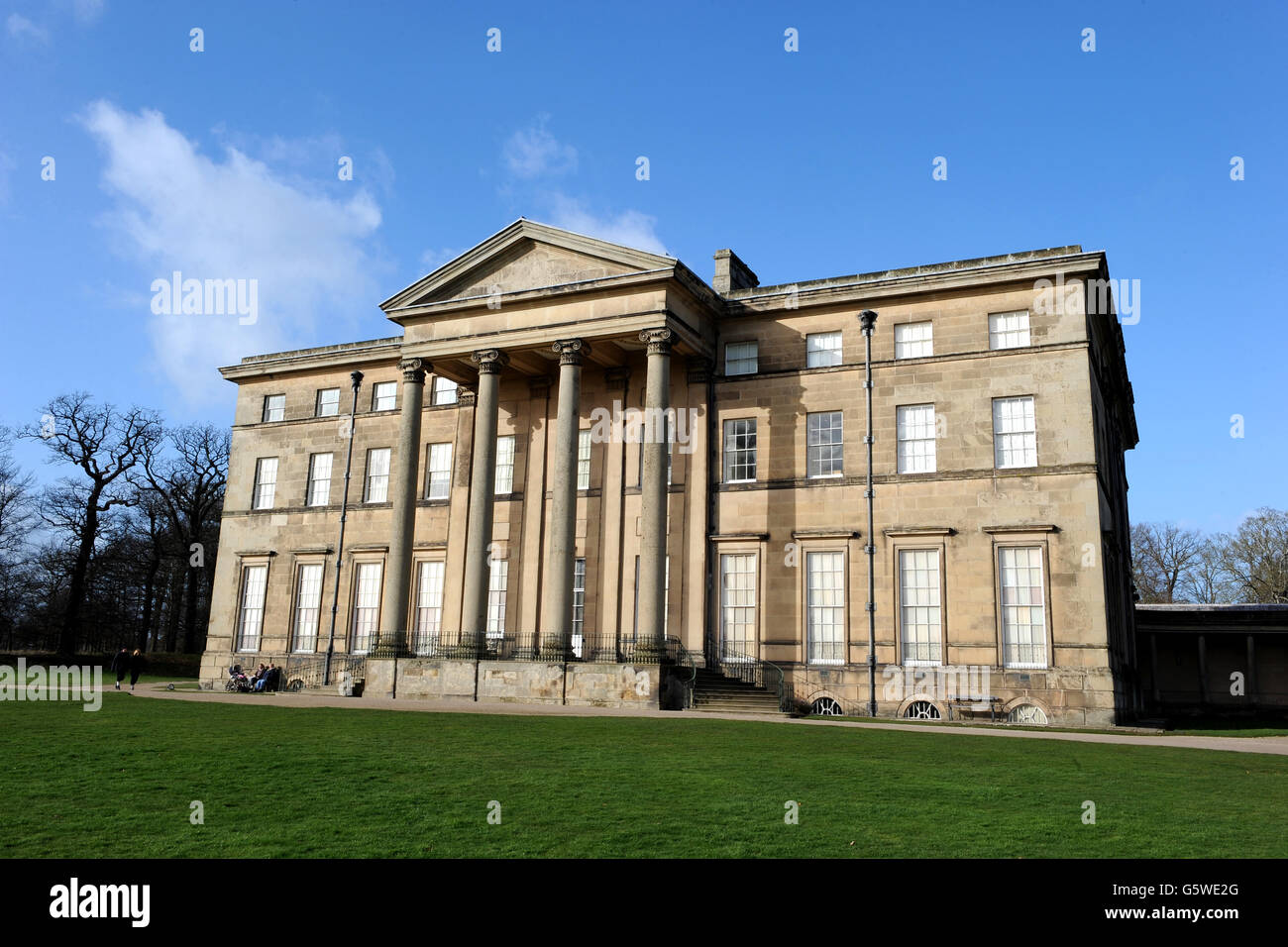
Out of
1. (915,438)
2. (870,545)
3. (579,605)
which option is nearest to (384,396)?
(579,605)

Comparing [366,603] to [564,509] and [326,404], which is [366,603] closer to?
[326,404]

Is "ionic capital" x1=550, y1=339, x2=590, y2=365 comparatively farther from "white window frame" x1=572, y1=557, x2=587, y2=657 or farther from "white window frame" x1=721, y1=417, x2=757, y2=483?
"white window frame" x1=572, y1=557, x2=587, y2=657

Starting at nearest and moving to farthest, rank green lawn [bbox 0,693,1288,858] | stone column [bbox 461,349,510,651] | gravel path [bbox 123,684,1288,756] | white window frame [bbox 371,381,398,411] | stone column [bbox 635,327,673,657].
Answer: green lawn [bbox 0,693,1288,858]
gravel path [bbox 123,684,1288,756]
stone column [bbox 635,327,673,657]
stone column [bbox 461,349,510,651]
white window frame [bbox 371,381,398,411]

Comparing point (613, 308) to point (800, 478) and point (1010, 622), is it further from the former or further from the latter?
point (1010, 622)

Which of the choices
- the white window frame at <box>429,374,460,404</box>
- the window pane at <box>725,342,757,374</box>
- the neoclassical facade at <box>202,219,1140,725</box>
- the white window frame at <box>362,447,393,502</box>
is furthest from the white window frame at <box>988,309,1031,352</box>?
the white window frame at <box>362,447,393,502</box>

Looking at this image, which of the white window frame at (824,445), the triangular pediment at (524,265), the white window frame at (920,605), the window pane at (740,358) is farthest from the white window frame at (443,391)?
the white window frame at (920,605)

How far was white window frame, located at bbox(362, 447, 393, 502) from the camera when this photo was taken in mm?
39219

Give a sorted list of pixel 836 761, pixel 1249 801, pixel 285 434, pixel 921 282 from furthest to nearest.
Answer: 1. pixel 285 434
2. pixel 921 282
3. pixel 836 761
4. pixel 1249 801

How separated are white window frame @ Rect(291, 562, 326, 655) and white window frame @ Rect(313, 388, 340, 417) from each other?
6242 millimetres

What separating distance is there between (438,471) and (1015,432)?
2054cm

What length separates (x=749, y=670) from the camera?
31453mm

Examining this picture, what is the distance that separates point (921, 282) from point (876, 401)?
3929mm

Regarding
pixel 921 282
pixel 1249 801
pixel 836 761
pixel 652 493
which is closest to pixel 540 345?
pixel 652 493
